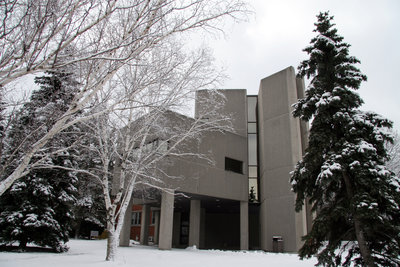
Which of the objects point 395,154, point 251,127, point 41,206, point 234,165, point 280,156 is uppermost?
point 251,127

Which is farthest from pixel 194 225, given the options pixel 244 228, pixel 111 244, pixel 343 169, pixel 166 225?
pixel 343 169

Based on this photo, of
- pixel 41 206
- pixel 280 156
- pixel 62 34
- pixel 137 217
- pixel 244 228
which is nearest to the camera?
pixel 62 34

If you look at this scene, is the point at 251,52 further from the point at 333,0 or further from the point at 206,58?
the point at 206,58

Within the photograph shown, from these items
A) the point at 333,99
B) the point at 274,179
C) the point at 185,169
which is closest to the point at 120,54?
the point at 333,99

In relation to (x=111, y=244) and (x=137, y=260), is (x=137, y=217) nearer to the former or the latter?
(x=137, y=260)

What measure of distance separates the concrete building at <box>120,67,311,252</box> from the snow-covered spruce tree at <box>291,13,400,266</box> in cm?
983

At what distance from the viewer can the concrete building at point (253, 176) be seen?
63.8 feet

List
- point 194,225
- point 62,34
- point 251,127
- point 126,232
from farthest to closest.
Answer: point 251,127 < point 194,225 < point 126,232 < point 62,34

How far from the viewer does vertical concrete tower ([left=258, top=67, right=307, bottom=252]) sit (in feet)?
65.1

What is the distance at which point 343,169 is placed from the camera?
820cm

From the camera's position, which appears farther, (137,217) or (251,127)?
(137,217)

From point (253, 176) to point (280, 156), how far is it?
3873 mm

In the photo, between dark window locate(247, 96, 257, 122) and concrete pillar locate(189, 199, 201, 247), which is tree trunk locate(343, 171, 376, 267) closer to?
concrete pillar locate(189, 199, 201, 247)

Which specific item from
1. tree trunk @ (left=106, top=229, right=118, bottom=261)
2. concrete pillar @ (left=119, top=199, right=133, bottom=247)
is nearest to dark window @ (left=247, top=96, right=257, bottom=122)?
concrete pillar @ (left=119, top=199, right=133, bottom=247)
